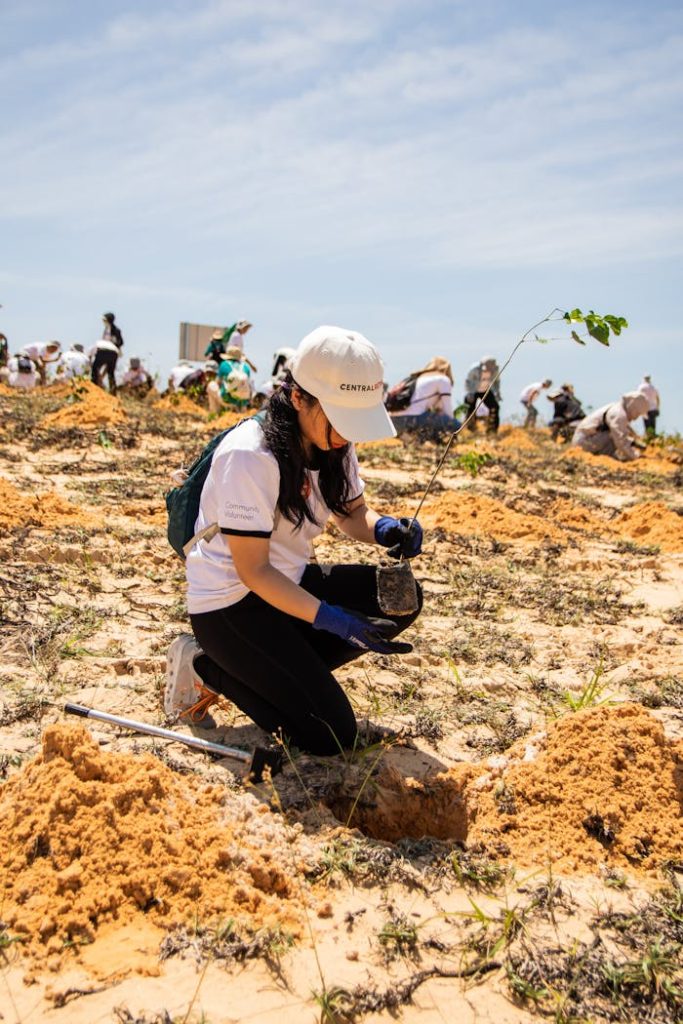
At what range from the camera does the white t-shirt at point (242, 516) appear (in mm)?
2309

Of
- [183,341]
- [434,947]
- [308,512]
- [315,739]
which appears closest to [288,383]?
[308,512]

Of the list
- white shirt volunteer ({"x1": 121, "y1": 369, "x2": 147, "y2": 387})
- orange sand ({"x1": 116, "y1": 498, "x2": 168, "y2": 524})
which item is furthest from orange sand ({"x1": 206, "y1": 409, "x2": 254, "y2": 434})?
white shirt volunteer ({"x1": 121, "y1": 369, "x2": 147, "y2": 387})

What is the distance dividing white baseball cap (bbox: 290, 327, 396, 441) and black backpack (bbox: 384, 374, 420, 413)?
7.11m

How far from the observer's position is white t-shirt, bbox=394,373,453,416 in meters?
9.26

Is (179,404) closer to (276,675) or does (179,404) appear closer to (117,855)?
(276,675)

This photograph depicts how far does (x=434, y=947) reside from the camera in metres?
1.79

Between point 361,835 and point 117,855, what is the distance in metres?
0.59

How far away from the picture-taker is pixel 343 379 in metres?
2.30

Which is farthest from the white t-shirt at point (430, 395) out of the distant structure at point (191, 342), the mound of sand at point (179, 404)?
the distant structure at point (191, 342)

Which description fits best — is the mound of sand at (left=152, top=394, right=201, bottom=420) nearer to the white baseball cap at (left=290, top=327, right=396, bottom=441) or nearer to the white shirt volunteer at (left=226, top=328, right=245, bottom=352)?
the white shirt volunteer at (left=226, top=328, right=245, bottom=352)

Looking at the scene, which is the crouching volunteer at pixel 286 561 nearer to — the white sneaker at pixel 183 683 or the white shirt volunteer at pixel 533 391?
the white sneaker at pixel 183 683

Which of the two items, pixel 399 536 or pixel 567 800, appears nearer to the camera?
pixel 567 800

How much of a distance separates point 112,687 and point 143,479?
11.5 ft

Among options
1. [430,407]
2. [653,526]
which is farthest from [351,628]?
[430,407]
